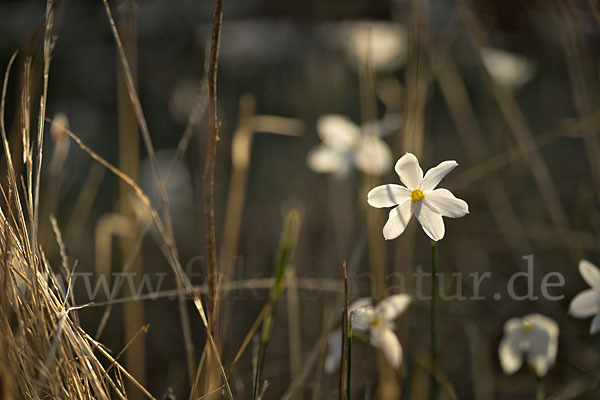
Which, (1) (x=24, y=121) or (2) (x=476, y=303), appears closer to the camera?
(1) (x=24, y=121)

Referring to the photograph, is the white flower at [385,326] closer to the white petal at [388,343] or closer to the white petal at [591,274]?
the white petal at [388,343]

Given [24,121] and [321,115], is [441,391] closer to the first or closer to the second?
[24,121]

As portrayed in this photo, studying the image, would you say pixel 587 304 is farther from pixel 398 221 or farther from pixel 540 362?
pixel 398 221

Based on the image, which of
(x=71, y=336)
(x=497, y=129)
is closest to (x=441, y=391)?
(x=71, y=336)

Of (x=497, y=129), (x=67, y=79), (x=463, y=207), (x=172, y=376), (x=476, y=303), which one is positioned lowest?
(x=172, y=376)

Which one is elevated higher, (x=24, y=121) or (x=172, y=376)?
(x=24, y=121)

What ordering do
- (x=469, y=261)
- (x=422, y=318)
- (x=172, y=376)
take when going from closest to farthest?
(x=172, y=376) → (x=422, y=318) → (x=469, y=261)

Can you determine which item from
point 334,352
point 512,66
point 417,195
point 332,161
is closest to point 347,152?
point 332,161
